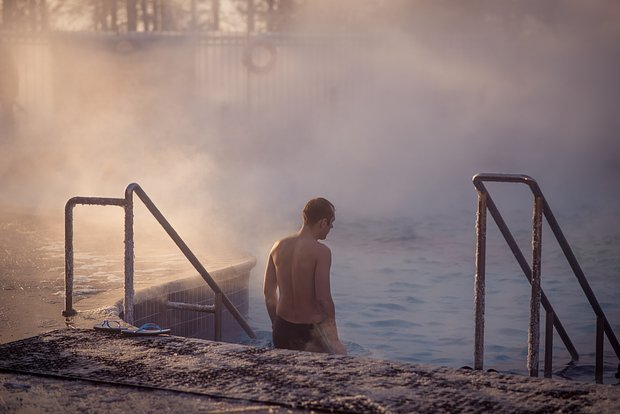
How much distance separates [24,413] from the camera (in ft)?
11.8

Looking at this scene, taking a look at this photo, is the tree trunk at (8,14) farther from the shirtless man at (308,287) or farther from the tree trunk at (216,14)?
the shirtless man at (308,287)

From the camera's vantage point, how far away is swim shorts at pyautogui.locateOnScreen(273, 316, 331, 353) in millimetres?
5188

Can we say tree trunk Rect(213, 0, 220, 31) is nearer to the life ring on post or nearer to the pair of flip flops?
the life ring on post

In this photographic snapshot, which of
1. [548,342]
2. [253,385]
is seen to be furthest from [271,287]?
[548,342]

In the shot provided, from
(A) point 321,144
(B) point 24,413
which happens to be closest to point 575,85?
(A) point 321,144

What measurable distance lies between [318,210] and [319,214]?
0.08 ft

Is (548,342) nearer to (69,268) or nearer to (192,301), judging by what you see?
(192,301)

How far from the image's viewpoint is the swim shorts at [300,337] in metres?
5.19

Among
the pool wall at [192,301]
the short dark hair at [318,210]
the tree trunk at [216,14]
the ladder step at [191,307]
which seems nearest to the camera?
the short dark hair at [318,210]

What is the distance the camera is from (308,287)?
520 centimetres

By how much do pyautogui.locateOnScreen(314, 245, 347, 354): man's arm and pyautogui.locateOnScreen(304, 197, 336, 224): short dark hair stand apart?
0.54 feet

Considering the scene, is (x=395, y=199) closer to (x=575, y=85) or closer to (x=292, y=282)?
(x=575, y=85)

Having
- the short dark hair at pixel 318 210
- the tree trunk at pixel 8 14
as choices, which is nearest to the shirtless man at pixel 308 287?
the short dark hair at pixel 318 210

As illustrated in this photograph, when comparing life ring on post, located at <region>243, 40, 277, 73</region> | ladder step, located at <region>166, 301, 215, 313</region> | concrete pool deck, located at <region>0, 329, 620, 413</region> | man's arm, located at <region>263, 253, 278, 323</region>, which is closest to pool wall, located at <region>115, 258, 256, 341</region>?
ladder step, located at <region>166, 301, 215, 313</region>
